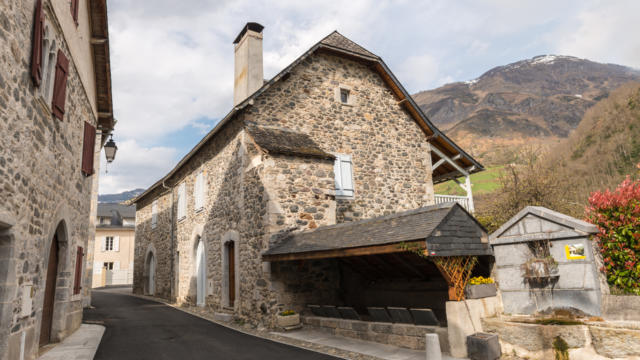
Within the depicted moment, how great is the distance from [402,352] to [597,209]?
13.3ft

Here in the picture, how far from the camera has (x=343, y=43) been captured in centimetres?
1314

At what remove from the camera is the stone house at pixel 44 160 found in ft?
15.4

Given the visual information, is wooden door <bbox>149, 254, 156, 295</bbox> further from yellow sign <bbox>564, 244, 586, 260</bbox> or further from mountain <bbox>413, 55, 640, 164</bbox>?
mountain <bbox>413, 55, 640, 164</bbox>

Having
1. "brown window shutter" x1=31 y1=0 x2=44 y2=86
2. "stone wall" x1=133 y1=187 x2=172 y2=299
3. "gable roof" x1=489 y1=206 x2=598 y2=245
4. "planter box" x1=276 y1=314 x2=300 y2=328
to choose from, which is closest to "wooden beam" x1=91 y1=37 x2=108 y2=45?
"brown window shutter" x1=31 y1=0 x2=44 y2=86

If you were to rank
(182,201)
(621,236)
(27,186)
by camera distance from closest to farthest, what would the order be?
(27,186), (621,236), (182,201)

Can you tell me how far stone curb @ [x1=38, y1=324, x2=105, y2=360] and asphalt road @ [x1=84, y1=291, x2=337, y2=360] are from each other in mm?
159

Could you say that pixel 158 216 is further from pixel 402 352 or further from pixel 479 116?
pixel 479 116

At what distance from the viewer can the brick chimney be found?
12.8 meters

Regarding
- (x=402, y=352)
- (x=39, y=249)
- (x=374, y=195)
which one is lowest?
(x=402, y=352)

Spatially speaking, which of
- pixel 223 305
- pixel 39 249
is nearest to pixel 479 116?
pixel 223 305

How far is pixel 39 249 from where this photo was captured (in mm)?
5957

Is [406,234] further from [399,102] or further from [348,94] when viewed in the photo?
[399,102]

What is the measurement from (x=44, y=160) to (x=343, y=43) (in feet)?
31.3

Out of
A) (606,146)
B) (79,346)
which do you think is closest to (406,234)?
(79,346)
